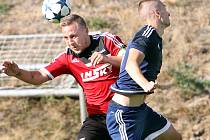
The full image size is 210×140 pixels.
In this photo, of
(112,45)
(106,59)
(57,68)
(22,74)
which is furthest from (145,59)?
(22,74)

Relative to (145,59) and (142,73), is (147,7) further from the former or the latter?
(142,73)

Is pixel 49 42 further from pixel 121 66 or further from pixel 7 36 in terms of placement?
pixel 121 66

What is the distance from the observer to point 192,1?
10797mm

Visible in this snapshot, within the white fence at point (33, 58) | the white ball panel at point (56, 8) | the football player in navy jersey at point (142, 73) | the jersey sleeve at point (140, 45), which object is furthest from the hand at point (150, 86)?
the white fence at point (33, 58)

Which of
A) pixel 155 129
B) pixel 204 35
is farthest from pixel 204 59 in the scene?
Answer: pixel 155 129

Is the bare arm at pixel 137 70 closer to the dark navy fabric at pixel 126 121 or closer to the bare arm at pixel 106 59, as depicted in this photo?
the bare arm at pixel 106 59

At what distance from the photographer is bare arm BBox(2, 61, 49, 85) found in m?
5.53

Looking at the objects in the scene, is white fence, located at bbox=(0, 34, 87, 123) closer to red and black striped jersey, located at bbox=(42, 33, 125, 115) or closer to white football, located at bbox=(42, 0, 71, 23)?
white football, located at bbox=(42, 0, 71, 23)

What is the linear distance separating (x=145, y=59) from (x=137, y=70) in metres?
0.32

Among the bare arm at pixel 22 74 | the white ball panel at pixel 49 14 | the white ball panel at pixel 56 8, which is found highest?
the white ball panel at pixel 56 8

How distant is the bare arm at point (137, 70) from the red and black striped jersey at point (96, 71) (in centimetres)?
64

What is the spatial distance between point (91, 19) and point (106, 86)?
483 cm

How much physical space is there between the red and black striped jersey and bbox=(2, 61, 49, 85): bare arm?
23cm

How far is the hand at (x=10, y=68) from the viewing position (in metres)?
5.51
